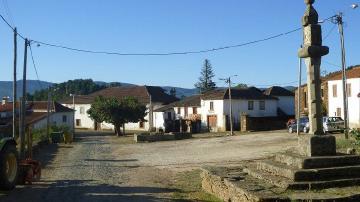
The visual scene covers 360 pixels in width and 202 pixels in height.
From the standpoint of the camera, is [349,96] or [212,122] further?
[212,122]

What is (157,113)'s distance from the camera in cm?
8644

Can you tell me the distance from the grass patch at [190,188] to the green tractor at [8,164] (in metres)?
4.68

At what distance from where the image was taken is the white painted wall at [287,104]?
80500mm

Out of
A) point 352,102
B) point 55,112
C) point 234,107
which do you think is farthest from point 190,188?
point 55,112

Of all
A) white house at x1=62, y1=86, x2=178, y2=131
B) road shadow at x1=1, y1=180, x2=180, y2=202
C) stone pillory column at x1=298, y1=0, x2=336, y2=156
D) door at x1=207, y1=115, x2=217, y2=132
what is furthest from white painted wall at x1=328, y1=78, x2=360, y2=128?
white house at x1=62, y1=86, x2=178, y2=131

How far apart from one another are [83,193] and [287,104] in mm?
69538

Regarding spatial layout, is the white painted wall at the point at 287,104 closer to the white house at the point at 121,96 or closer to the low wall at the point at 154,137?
the white house at the point at 121,96

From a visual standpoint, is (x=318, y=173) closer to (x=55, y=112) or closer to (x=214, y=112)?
(x=214, y=112)

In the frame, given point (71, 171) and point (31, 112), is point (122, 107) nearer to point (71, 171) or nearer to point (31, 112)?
point (31, 112)

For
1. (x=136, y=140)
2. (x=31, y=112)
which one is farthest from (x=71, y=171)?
(x=31, y=112)

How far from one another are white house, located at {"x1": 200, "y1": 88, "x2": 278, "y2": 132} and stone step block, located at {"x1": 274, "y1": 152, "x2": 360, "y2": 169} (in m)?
57.4

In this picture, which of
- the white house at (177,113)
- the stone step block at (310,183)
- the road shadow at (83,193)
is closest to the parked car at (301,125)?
the white house at (177,113)

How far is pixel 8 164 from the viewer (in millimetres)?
14969

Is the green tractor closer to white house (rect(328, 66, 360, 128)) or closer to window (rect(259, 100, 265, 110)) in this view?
white house (rect(328, 66, 360, 128))
